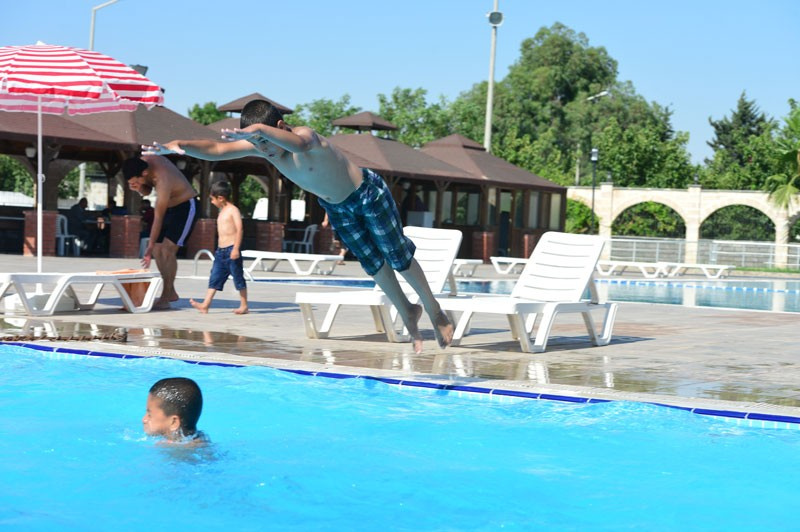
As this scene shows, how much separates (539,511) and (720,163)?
6519 centimetres

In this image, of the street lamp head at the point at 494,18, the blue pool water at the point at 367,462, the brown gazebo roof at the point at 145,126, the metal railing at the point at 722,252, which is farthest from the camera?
the metal railing at the point at 722,252

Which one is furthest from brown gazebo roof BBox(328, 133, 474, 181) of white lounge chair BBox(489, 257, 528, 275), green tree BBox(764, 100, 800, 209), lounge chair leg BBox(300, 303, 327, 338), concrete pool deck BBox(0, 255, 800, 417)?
lounge chair leg BBox(300, 303, 327, 338)

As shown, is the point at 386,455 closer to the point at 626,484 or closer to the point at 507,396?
the point at 507,396

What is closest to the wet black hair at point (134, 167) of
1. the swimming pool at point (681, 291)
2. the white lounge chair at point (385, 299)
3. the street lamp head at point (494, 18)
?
the white lounge chair at point (385, 299)

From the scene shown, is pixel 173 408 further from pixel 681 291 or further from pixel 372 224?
pixel 681 291

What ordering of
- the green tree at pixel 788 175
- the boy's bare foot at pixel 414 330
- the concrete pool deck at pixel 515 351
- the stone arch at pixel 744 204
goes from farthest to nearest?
1. the stone arch at pixel 744 204
2. the green tree at pixel 788 175
3. the boy's bare foot at pixel 414 330
4. the concrete pool deck at pixel 515 351

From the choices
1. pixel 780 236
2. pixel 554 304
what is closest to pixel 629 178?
pixel 780 236

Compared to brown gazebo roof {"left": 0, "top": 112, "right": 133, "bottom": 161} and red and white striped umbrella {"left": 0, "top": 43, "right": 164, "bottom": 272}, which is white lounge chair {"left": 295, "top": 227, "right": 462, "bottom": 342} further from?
brown gazebo roof {"left": 0, "top": 112, "right": 133, "bottom": 161}

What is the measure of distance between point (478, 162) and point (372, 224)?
27350 mm

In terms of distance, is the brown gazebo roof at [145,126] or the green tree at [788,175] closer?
the brown gazebo roof at [145,126]

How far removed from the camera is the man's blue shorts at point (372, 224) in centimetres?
640

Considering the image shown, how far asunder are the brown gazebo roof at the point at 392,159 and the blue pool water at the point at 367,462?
2188 centimetres

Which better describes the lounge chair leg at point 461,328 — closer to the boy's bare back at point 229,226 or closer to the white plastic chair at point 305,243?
the boy's bare back at point 229,226

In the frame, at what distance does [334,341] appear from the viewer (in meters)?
9.18
